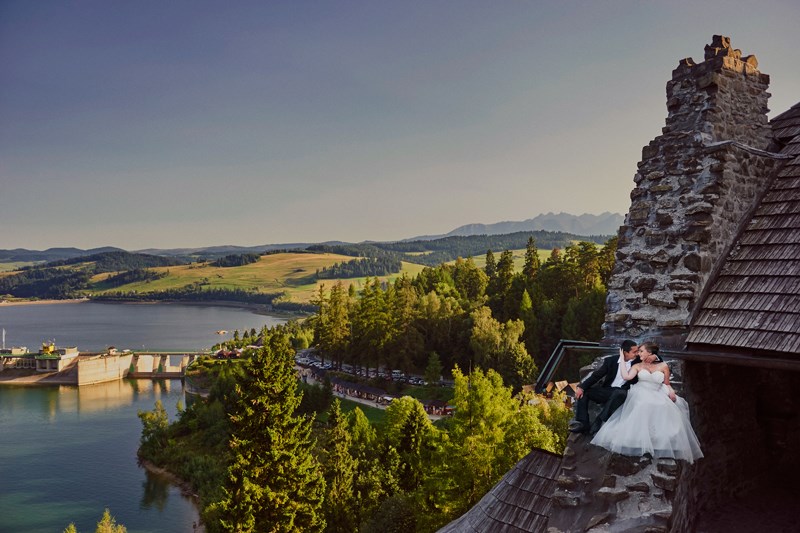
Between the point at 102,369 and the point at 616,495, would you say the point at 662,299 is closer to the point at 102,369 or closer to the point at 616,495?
the point at 616,495

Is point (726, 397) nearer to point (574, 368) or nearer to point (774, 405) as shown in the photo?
point (774, 405)

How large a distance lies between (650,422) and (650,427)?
41 millimetres

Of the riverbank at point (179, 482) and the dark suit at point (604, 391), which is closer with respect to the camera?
the dark suit at point (604, 391)

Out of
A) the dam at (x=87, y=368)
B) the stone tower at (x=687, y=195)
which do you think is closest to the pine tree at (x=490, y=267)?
the dam at (x=87, y=368)

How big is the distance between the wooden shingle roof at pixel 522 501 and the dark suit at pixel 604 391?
1.95 metres

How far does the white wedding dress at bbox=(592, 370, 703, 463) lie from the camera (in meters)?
4.80

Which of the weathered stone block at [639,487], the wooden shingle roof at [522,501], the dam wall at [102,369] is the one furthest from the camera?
the dam wall at [102,369]

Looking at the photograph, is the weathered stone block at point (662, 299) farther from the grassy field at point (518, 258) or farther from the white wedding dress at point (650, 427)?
the grassy field at point (518, 258)

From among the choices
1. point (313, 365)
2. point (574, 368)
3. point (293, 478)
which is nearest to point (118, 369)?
point (313, 365)

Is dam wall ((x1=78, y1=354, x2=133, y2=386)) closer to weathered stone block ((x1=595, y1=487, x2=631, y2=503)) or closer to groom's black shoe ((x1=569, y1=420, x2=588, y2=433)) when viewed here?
groom's black shoe ((x1=569, y1=420, x2=588, y2=433))

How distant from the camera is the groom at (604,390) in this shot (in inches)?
204

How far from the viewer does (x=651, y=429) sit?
485cm

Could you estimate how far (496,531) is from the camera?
7.73m

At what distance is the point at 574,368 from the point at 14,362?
84.4 m
